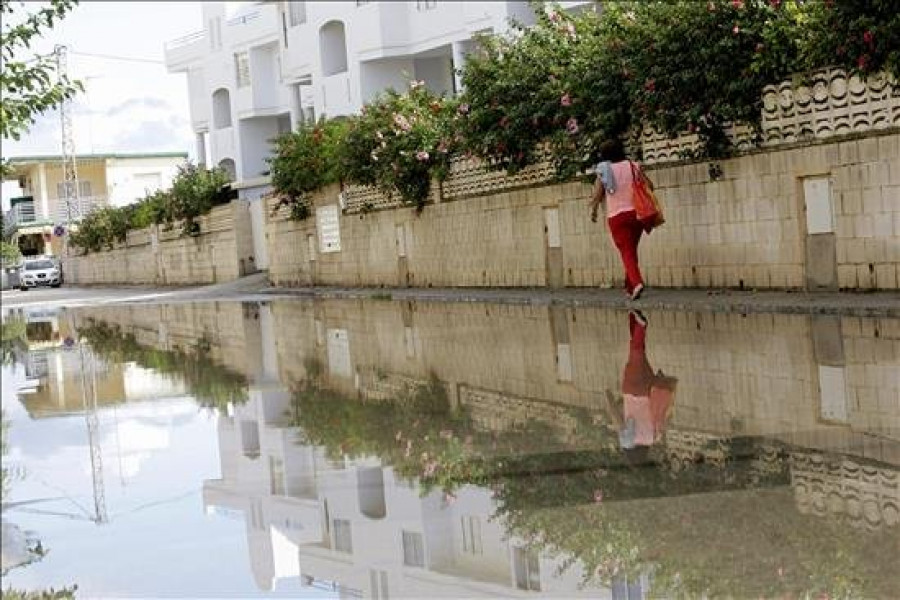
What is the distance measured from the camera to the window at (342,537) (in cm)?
582

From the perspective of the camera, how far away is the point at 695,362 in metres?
11.2

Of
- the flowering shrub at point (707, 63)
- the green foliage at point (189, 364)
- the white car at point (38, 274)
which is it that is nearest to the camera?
the green foliage at point (189, 364)

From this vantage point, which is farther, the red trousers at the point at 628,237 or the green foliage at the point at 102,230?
the green foliage at the point at 102,230

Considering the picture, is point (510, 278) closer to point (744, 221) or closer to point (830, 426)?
point (744, 221)

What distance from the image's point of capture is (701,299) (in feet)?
53.9

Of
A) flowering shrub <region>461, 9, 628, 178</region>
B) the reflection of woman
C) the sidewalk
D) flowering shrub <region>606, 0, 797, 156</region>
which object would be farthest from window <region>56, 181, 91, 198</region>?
the reflection of woman

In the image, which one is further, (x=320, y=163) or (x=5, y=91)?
(x=320, y=163)

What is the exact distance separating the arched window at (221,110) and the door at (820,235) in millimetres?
53427

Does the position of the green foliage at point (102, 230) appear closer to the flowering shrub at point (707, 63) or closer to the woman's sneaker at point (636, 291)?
the flowering shrub at point (707, 63)

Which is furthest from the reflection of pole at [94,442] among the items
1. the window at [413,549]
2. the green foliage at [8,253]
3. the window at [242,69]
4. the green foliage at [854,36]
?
the green foliage at [8,253]

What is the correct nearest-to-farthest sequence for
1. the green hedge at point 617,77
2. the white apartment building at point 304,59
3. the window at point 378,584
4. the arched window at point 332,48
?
the window at point 378,584 → the green hedge at point 617,77 → the white apartment building at point 304,59 → the arched window at point 332,48

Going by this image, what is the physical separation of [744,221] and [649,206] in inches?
46.8

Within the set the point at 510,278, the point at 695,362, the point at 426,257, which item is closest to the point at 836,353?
the point at 695,362

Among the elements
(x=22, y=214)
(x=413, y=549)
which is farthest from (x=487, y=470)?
(x=22, y=214)
